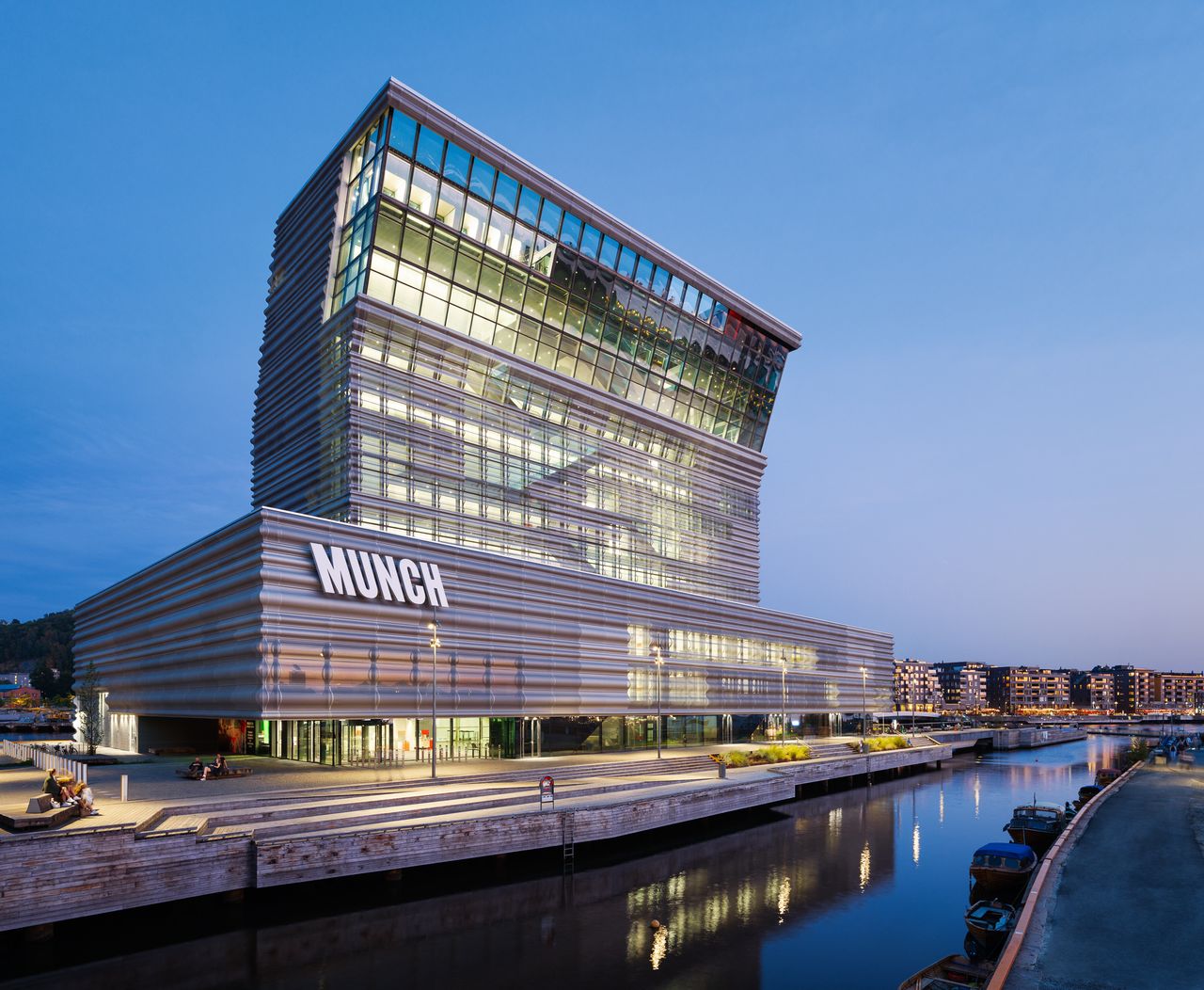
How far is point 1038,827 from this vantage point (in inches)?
1709

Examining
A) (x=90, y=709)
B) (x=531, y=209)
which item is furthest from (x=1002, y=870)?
(x=90, y=709)

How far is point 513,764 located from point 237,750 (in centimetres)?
2256

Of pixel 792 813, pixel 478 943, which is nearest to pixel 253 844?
pixel 478 943

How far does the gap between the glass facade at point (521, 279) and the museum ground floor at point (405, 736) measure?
29091mm

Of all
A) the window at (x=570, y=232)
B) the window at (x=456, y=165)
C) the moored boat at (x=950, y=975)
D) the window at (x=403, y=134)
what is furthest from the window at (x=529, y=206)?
the moored boat at (x=950, y=975)

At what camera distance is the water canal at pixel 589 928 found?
26.1 m

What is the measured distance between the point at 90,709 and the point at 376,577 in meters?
39.7

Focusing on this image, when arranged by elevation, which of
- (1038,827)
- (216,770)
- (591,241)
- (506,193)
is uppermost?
(506,193)

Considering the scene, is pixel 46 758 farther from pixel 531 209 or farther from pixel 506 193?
pixel 531 209

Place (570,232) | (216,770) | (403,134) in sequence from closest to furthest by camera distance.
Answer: (216,770), (403,134), (570,232)

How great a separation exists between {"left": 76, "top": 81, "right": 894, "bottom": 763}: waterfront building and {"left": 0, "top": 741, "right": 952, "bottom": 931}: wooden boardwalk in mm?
5852

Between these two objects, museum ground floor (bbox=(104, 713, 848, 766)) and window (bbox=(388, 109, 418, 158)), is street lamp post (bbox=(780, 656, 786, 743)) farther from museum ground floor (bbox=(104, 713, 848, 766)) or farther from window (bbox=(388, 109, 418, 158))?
window (bbox=(388, 109, 418, 158))

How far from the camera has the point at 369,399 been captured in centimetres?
5984

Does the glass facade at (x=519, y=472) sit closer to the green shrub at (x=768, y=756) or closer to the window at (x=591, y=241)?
the window at (x=591, y=241)
